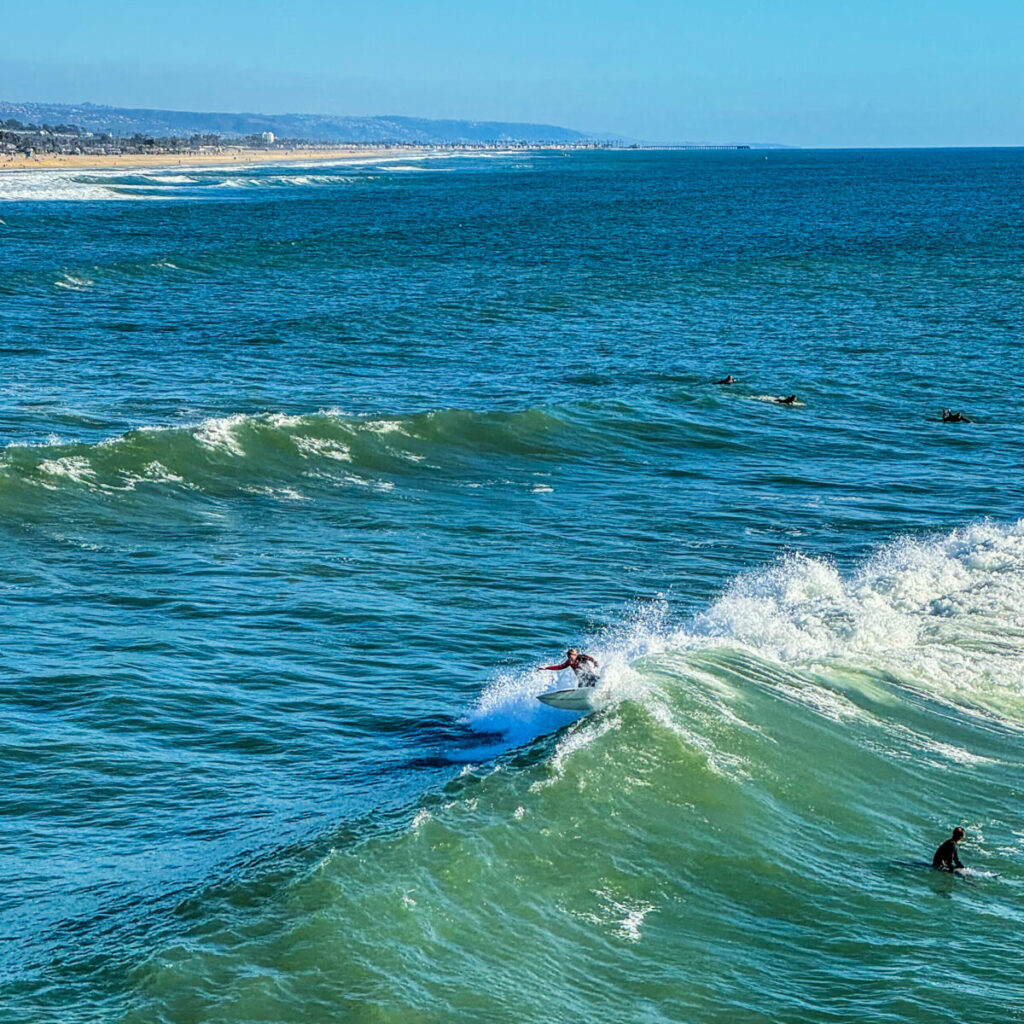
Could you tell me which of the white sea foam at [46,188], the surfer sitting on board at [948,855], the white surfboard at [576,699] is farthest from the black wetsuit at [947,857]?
the white sea foam at [46,188]

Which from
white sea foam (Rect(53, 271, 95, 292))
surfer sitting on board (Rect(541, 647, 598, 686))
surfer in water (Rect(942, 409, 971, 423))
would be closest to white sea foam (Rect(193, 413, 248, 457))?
surfer sitting on board (Rect(541, 647, 598, 686))

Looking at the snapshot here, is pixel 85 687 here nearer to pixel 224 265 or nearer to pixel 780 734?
pixel 780 734

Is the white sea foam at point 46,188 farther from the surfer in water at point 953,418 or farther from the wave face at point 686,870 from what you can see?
the wave face at point 686,870

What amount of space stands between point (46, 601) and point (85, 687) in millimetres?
4358

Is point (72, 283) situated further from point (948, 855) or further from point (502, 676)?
point (948, 855)

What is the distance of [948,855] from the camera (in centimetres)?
1684

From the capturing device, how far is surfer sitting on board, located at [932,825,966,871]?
16734 mm

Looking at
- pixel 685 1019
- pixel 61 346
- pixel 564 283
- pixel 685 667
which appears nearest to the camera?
pixel 685 1019

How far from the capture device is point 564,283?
244ft

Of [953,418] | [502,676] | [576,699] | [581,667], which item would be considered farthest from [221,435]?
[953,418]

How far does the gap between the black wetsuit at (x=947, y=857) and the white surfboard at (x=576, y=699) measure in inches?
224

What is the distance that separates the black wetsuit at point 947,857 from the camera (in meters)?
16.8

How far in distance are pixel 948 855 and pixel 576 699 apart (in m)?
6.13

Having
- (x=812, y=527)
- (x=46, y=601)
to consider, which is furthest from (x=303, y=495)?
(x=812, y=527)
